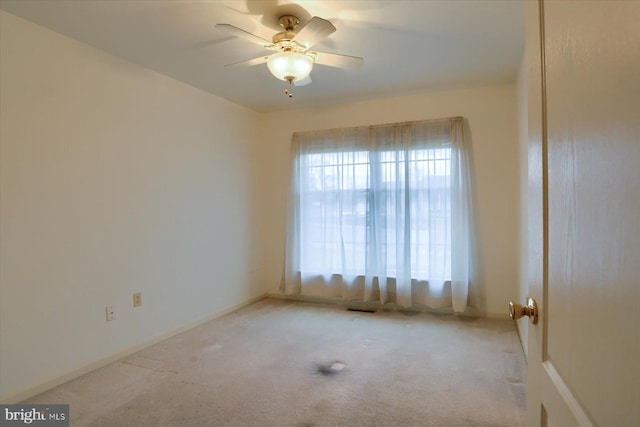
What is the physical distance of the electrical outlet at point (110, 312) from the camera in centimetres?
271

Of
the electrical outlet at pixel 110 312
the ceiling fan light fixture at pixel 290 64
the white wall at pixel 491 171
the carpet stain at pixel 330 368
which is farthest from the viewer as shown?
the white wall at pixel 491 171

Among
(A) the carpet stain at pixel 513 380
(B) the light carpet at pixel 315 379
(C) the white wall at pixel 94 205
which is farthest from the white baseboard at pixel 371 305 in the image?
(A) the carpet stain at pixel 513 380

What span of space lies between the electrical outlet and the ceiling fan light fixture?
7.45 ft

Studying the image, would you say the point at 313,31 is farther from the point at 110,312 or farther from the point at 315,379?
the point at 110,312

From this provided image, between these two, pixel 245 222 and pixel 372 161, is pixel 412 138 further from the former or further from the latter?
pixel 245 222

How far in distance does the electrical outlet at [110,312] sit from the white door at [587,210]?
293 cm

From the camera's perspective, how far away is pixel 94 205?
2.63 metres

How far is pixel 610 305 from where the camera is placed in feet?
1.71

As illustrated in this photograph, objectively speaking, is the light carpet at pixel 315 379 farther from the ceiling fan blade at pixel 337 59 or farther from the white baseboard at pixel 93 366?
the ceiling fan blade at pixel 337 59

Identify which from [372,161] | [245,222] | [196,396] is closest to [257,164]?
[245,222]

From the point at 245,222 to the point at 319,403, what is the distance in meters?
2.69

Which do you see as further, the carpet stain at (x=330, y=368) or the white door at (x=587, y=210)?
the carpet stain at (x=330, y=368)

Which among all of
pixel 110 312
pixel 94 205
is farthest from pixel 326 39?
pixel 110 312

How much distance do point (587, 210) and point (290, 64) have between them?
205 cm
